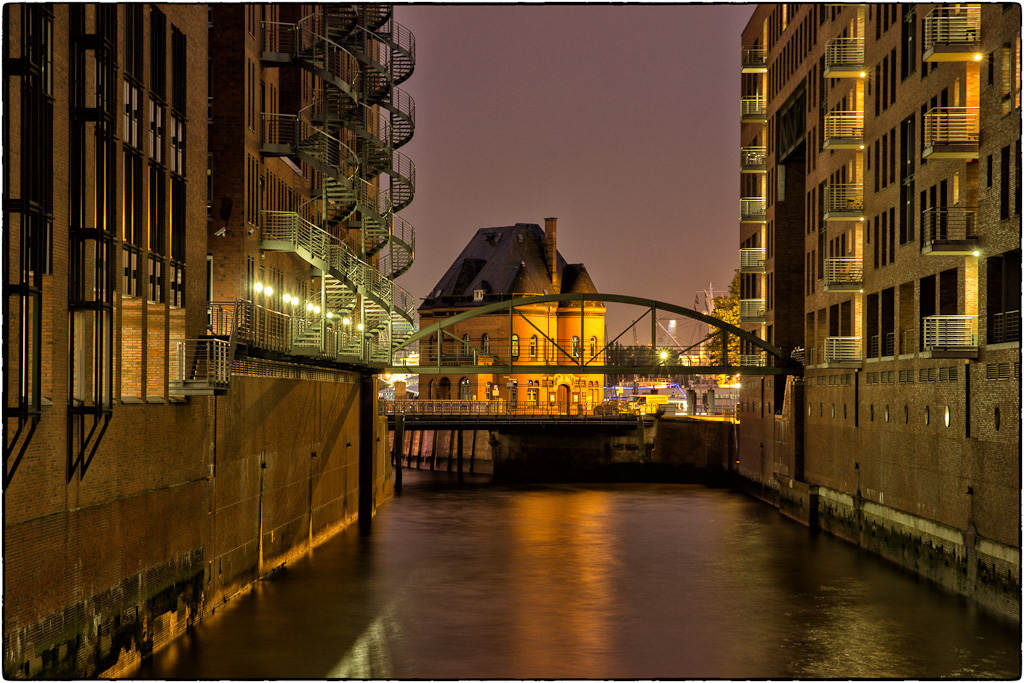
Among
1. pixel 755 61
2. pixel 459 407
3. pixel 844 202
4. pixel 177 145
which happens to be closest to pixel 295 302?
pixel 177 145

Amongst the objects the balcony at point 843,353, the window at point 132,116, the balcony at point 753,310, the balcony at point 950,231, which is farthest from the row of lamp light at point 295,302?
the balcony at point 753,310

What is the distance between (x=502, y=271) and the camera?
3462 inches

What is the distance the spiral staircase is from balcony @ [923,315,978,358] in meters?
15.0

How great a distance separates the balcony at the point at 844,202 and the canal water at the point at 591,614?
1029 centimetres

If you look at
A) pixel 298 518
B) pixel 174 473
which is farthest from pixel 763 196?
pixel 174 473

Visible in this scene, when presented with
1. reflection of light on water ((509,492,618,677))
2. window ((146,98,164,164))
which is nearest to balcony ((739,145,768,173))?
reflection of light on water ((509,492,618,677))

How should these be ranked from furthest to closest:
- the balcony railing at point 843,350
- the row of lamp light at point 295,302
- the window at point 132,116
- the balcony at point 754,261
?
the balcony at point 754,261, the balcony railing at point 843,350, the row of lamp light at point 295,302, the window at point 132,116

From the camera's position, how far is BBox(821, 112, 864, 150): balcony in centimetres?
3791

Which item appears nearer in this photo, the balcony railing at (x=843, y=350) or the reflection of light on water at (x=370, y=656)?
the reflection of light on water at (x=370, y=656)

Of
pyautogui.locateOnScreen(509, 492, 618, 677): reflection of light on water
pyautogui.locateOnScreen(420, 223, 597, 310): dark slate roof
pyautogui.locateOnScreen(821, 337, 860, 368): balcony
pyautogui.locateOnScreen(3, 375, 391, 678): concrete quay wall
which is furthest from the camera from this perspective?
pyautogui.locateOnScreen(420, 223, 597, 310): dark slate roof

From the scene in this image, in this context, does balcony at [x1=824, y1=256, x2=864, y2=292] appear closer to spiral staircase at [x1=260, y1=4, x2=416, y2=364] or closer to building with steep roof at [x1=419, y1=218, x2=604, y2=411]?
spiral staircase at [x1=260, y1=4, x2=416, y2=364]

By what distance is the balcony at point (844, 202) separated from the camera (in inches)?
1490

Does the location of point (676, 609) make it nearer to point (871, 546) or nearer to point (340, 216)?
point (871, 546)

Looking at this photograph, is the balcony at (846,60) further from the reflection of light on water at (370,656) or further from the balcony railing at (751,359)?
the reflection of light on water at (370,656)
